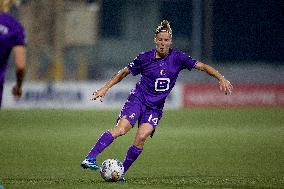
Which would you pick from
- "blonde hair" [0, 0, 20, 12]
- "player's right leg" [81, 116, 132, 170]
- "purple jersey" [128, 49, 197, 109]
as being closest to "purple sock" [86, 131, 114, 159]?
"player's right leg" [81, 116, 132, 170]

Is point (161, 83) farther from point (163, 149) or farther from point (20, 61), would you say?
point (163, 149)

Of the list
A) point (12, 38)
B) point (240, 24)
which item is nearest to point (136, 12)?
point (240, 24)

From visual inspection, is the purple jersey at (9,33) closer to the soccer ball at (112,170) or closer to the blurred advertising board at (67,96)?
the soccer ball at (112,170)

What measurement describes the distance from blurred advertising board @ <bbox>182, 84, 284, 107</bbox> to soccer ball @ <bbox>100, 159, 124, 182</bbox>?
16152mm

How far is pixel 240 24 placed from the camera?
3353 cm

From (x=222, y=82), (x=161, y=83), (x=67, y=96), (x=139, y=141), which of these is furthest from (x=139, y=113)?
(x=67, y=96)

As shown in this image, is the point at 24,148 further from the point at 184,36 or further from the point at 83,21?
the point at 184,36

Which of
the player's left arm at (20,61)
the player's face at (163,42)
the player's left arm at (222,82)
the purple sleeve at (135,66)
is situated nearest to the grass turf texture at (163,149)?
the player's left arm at (222,82)

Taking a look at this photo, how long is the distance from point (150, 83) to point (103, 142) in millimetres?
1055

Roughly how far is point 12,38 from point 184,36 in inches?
1151

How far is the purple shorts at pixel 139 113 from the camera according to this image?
10680mm

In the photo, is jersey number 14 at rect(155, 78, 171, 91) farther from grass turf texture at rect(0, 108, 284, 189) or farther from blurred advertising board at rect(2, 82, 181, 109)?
blurred advertising board at rect(2, 82, 181, 109)

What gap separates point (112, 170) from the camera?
10.2m

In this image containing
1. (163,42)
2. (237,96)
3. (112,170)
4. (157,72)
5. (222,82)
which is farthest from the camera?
(237,96)
